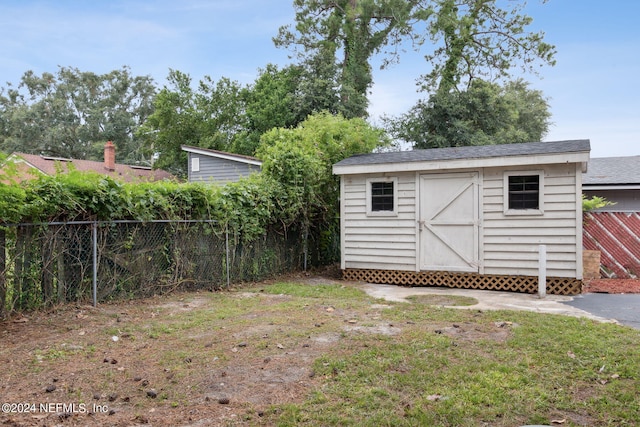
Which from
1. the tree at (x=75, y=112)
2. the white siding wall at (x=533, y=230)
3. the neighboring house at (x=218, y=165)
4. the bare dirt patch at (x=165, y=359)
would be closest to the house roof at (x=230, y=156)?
the neighboring house at (x=218, y=165)

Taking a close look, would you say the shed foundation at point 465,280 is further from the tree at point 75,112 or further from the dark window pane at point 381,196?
the tree at point 75,112

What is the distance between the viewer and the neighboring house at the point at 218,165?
18359 mm

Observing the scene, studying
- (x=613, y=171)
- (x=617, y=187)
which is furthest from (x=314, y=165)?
(x=613, y=171)

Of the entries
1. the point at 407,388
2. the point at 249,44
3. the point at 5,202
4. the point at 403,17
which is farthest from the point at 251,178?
the point at 403,17

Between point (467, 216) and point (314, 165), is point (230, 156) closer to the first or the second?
point (314, 165)

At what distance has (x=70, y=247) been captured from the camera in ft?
20.2

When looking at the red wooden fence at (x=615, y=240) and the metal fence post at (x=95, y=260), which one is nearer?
the metal fence post at (x=95, y=260)

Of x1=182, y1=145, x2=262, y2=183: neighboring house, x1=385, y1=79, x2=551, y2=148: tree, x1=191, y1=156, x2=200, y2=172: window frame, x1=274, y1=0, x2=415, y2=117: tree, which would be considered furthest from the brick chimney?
x1=385, y1=79, x2=551, y2=148: tree

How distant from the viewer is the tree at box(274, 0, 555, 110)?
2212 cm

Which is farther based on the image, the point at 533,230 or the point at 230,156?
the point at 230,156

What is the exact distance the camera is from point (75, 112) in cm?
3438

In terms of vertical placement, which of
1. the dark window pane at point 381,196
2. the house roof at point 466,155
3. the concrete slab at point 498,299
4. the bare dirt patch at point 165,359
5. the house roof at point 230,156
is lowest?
the concrete slab at point 498,299

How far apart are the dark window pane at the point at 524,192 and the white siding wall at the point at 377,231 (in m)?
1.83

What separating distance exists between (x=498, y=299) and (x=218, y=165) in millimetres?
13931
